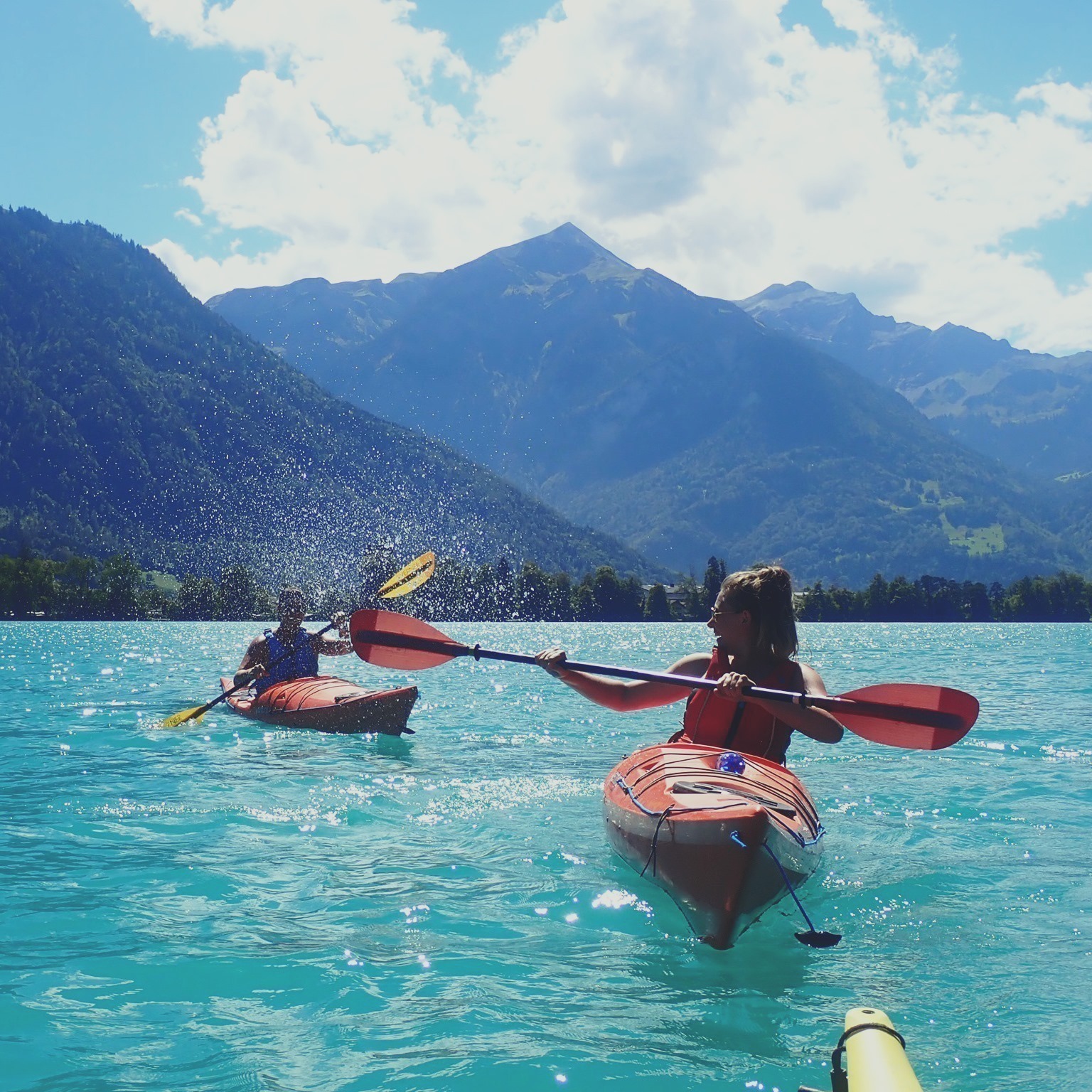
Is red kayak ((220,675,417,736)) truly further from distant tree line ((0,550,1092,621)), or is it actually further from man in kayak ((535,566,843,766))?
distant tree line ((0,550,1092,621))

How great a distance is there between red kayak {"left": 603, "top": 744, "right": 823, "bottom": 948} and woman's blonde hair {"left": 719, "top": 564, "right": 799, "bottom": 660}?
3.04 feet

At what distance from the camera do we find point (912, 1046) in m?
5.45

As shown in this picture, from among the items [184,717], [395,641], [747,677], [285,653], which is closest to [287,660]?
[285,653]

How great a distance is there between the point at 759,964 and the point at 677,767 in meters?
1.57

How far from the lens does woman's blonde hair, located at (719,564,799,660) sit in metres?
8.02

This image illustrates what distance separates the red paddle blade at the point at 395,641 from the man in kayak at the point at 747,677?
2.17 metres

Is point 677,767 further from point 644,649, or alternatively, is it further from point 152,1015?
point 644,649

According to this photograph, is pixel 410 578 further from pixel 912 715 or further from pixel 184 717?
pixel 912 715

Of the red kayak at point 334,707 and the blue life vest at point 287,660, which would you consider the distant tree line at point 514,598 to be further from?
the red kayak at point 334,707

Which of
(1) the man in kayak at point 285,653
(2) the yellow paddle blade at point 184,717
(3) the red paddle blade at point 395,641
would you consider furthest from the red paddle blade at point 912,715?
(2) the yellow paddle blade at point 184,717

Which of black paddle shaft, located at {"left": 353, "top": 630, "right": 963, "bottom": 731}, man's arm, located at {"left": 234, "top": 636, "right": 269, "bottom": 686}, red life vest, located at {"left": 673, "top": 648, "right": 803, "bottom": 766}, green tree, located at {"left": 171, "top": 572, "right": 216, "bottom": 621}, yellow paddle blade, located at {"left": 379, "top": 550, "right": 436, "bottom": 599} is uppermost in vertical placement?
yellow paddle blade, located at {"left": 379, "top": 550, "right": 436, "bottom": 599}

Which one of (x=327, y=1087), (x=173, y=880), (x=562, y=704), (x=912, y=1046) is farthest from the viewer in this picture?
(x=562, y=704)

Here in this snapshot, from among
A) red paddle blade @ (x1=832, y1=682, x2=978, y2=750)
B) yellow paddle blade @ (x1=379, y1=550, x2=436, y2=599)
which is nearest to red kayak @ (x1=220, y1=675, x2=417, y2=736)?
yellow paddle blade @ (x1=379, y1=550, x2=436, y2=599)

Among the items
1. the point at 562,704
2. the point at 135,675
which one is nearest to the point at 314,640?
the point at 562,704
